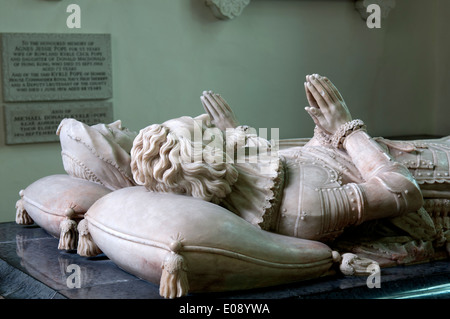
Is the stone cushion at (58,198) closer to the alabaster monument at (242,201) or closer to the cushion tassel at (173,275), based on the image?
the alabaster monument at (242,201)

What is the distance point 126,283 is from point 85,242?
0.41 m

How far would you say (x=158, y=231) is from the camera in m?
2.75

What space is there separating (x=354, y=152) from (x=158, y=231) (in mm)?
1167

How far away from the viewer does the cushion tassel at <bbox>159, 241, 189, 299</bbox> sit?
262 centimetres

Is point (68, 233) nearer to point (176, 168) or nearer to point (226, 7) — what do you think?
point (176, 168)

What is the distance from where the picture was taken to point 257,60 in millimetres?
7531

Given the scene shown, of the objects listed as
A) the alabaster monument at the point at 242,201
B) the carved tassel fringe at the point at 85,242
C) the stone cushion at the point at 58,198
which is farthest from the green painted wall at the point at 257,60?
the carved tassel fringe at the point at 85,242

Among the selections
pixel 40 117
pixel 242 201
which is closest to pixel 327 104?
pixel 242 201

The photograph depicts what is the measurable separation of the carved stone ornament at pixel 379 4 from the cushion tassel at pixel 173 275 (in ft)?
19.5

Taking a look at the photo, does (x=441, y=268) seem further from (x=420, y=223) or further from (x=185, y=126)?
(x=185, y=126)

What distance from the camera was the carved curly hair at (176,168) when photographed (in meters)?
2.98

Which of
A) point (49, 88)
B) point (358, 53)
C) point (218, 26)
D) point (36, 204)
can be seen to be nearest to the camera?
point (36, 204)

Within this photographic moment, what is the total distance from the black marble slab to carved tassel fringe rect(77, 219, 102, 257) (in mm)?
54

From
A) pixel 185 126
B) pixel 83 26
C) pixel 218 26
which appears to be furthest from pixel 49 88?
pixel 185 126
